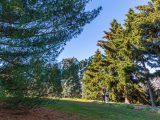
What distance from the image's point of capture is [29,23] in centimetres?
1173

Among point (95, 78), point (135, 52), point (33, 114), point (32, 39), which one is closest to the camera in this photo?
point (32, 39)

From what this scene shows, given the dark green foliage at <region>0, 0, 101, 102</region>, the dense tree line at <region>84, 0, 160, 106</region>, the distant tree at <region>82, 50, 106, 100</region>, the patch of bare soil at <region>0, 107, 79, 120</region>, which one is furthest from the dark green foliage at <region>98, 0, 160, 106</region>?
the dark green foliage at <region>0, 0, 101, 102</region>

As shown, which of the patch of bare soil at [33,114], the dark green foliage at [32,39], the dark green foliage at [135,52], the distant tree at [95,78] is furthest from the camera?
the distant tree at [95,78]

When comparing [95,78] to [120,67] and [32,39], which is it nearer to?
[120,67]

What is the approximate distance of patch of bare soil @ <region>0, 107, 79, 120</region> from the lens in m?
12.7

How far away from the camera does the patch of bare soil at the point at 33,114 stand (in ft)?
41.8

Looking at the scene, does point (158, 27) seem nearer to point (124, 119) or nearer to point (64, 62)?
point (124, 119)

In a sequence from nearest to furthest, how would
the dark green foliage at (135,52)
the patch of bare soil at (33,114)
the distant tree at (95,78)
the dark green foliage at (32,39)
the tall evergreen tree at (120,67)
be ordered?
the dark green foliage at (32,39)
the patch of bare soil at (33,114)
the dark green foliage at (135,52)
the tall evergreen tree at (120,67)
the distant tree at (95,78)

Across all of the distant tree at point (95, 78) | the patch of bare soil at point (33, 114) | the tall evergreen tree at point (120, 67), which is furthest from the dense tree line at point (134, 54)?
the patch of bare soil at point (33, 114)

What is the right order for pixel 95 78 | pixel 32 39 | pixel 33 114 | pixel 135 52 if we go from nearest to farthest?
pixel 32 39 → pixel 33 114 → pixel 135 52 → pixel 95 78

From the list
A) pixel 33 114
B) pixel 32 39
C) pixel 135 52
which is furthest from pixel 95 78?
pixel 32 39

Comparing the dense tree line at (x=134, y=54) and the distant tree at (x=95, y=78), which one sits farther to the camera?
the distant tree at (x=95, y=78)

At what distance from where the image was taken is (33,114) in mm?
13805

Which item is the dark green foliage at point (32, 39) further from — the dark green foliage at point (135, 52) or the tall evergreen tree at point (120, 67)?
the tall evergreen tree at point (120, 67)
